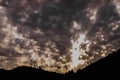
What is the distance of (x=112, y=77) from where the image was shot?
25.9 m

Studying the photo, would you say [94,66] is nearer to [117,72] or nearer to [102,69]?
[102,69]

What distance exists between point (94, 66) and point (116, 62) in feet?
14.2

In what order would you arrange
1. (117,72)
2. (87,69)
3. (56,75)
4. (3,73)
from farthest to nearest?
1. (56,75)
2. (3,73)
3. (87,69)
4. (117,72)

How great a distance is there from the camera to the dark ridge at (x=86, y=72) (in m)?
25.5

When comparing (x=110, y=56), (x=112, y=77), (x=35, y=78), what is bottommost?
(x=112, y=77)

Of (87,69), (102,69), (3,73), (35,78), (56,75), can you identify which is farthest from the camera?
(56,75)

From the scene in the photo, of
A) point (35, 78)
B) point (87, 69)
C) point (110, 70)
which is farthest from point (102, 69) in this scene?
point (35, 78)

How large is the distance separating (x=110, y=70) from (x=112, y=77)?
0.90 meters

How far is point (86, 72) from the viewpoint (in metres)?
31.4

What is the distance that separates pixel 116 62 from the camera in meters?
25.2

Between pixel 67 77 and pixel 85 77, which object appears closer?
pixel 85 77

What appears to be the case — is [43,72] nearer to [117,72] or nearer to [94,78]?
[94,78]

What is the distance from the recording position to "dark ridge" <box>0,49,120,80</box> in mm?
25516

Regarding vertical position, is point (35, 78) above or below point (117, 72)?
above
